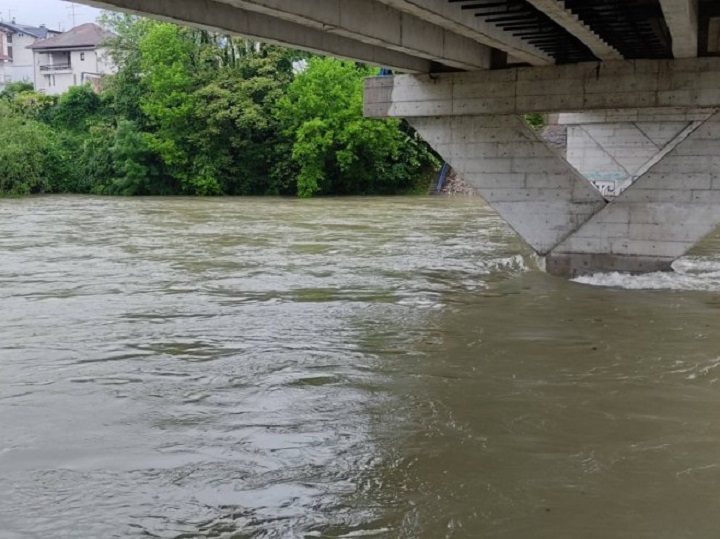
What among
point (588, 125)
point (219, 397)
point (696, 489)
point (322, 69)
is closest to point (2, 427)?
point (219, 397)

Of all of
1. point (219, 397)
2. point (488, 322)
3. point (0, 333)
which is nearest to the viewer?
point (219, 397)

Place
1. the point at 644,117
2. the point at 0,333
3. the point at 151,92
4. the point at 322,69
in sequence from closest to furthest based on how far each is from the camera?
1. the point at 0,333
2. the point at 644,117
3. the point at 322,69
4. the point at 151,92

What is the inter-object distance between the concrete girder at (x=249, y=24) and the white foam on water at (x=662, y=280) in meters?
5.63

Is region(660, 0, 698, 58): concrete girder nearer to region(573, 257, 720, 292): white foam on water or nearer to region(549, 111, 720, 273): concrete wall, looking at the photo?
region(549, 111, 720, 273): concrete wall

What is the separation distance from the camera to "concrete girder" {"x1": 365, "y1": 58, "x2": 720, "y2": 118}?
14242 mm

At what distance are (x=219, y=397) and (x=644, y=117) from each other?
81.6 feet

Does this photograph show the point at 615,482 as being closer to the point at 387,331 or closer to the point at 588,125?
the point at 387,331

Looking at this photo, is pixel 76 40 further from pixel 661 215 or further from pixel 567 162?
pixel 661 215

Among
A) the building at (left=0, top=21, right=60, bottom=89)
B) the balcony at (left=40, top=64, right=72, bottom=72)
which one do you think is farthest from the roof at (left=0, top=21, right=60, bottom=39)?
the balcony at (left=40, top=64, right=72, bottom=72)

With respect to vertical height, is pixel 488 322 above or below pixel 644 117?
below

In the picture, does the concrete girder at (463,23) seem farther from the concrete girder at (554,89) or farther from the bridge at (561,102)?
the concrete girder at (554,89)

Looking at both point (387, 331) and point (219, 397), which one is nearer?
point (219, 397)

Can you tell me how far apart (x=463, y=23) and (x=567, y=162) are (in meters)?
6.40

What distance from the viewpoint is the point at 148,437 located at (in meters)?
6.80
